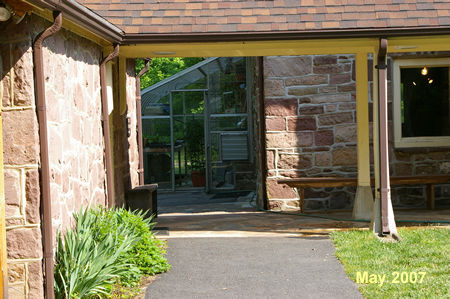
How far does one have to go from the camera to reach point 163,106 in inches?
655

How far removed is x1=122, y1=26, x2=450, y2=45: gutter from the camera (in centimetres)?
811

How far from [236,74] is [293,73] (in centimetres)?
499

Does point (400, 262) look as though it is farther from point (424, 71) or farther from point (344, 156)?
point (424, 71)

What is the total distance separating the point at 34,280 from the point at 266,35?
14.4 ft

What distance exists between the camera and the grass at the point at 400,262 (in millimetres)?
5762

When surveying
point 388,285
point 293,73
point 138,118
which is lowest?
point 388,285

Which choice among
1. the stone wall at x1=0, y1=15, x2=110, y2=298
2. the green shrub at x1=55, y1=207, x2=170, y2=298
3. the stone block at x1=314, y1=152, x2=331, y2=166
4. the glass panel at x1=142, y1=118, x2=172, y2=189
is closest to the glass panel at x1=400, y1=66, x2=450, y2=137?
the stone block at x1=314, y1=152, x2=331, y2=166

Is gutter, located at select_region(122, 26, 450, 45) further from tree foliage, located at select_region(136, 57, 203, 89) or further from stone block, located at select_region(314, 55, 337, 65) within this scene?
tree foliage, located at select_region(136, 57, 203, 89)

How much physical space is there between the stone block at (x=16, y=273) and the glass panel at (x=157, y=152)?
11583 millimetres

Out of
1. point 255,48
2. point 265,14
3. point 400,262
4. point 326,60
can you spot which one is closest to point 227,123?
point 326,60

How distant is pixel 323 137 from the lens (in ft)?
36.8

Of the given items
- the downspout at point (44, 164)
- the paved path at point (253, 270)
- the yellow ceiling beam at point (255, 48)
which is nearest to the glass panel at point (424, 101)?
the yellow ceiling beam at point (255, 48)

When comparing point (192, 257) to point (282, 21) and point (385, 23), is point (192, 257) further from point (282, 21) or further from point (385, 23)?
point (385, 23)

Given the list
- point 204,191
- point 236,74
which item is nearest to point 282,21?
point 236,74
